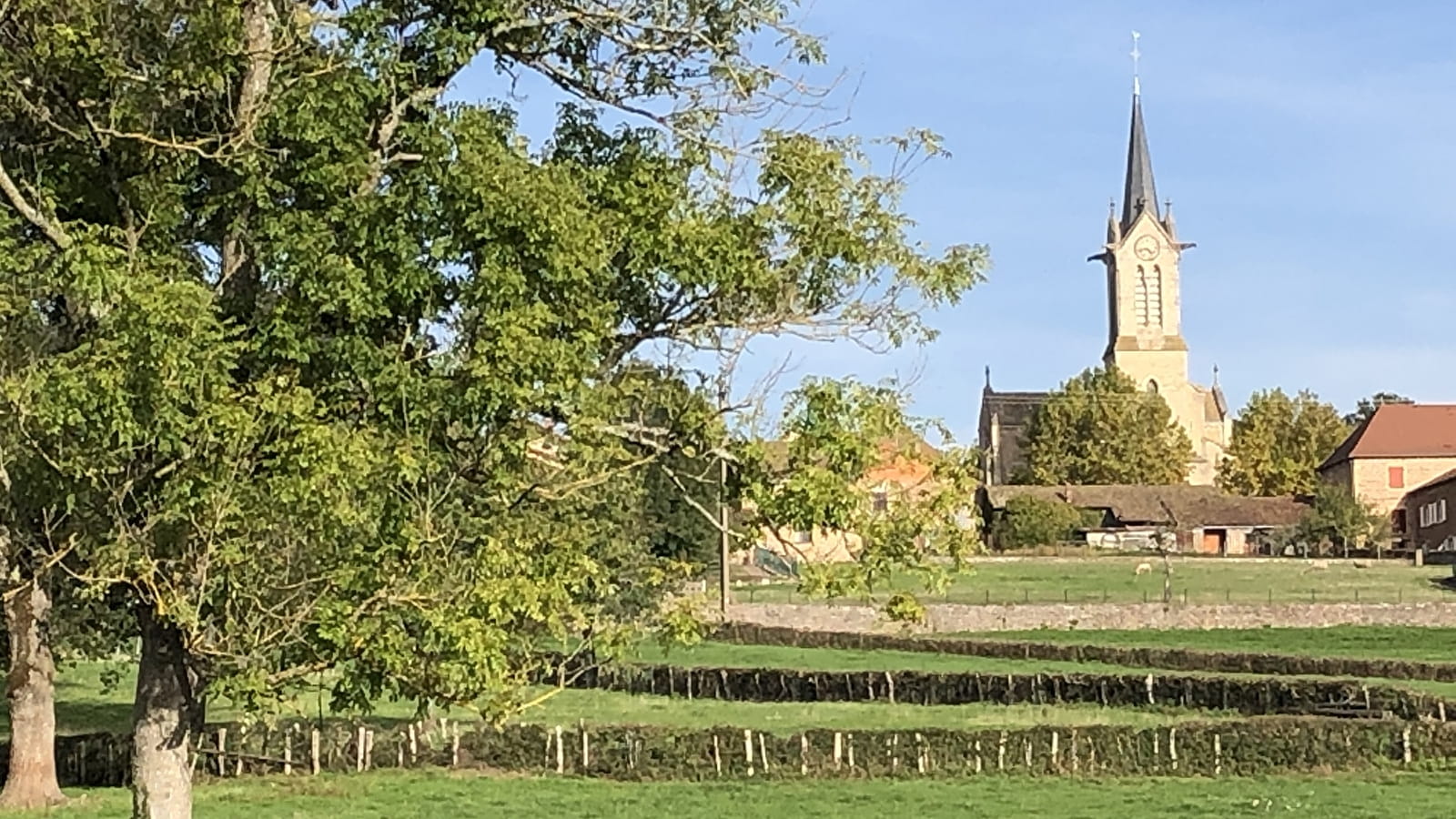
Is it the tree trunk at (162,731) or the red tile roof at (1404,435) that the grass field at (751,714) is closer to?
the tree trunk at (162,731)

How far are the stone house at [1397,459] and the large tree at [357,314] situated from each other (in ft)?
303

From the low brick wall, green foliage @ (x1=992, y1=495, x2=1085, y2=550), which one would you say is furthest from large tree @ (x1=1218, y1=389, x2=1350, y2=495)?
the low brick wall

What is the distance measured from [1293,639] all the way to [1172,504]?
4848 cm

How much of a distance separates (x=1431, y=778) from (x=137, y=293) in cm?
2182

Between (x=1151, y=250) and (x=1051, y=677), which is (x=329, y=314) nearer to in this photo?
(x=1051, y=677)

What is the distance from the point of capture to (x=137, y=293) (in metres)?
10.1

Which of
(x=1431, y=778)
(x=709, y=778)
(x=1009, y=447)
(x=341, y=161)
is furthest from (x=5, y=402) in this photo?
(x=1009, y=447)

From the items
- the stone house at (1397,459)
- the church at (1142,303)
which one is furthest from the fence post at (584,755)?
the church at (1142,303)

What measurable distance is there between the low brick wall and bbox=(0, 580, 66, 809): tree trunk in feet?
112

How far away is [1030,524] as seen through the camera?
88562 mm

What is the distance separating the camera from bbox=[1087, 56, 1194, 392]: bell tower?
472 feet

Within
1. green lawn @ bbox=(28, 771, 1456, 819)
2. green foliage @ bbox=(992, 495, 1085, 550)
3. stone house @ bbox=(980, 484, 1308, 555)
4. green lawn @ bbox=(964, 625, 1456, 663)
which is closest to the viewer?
green lawn @ bbox=(28, 771, 1456, 819)

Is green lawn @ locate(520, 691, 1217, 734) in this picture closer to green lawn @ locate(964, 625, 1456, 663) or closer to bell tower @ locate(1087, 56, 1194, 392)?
green lawn @ locate(964, 625, 1456, 663)

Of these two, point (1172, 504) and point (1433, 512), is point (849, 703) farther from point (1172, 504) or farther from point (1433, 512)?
point (1172, 504)
